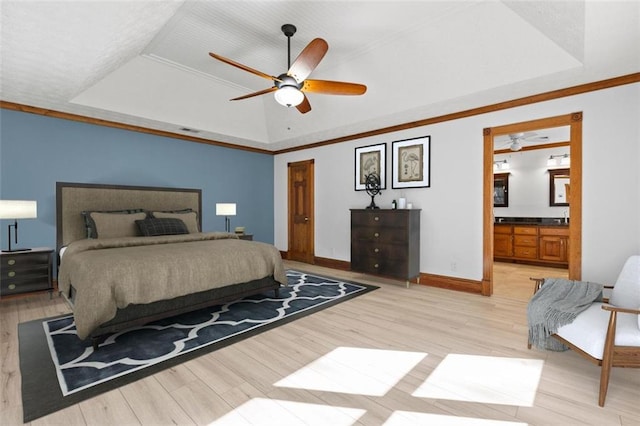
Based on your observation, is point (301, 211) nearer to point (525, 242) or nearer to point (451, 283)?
point (451, 283)

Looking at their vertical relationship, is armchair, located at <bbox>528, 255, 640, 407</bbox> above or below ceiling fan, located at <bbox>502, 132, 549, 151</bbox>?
below

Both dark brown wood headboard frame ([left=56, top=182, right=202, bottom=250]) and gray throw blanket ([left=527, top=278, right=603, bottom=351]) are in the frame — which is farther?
dark brown wood headboard frame ([left=56, top=182, right=202, bottom=250])

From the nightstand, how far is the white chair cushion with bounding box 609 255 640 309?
5848 millimetres

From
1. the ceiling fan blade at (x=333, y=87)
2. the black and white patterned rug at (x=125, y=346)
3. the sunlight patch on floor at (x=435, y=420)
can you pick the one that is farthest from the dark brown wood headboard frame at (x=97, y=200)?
the sunlight patch on floor at (x=435, y=420)

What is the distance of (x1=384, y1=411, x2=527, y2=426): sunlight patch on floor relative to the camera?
67.4 inches

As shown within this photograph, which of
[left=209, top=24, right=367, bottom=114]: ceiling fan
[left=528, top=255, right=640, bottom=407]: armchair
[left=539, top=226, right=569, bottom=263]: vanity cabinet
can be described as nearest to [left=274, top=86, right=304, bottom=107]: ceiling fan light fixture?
[left=209, top=24, right=367, bottom=114]: ceiling fan

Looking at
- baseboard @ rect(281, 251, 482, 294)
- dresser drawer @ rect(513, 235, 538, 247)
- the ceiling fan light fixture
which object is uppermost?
the ceiling fan light fixture

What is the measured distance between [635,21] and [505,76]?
1.20 metres

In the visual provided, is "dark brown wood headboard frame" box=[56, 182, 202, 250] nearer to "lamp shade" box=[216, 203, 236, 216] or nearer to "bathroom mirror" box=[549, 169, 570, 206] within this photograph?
"lamp shade" box=[216, 203, 236, 216]

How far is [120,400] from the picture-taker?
189 centimetres

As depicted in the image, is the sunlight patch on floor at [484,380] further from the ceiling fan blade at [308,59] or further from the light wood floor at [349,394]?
the ceiling fan blade at [308,59]

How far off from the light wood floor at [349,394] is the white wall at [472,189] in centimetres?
111

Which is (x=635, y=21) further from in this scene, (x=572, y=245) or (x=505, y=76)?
(x=572, y=245)

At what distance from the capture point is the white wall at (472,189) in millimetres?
3266
